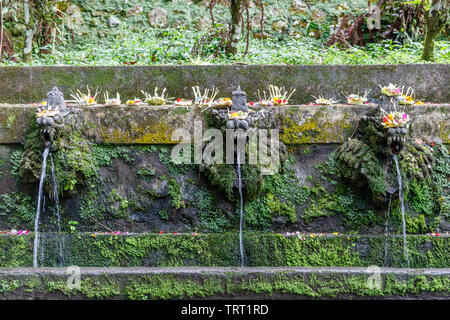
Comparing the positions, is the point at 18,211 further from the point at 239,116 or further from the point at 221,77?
the point at 221,77

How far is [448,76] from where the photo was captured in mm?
5086

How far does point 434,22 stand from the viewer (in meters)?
6.22

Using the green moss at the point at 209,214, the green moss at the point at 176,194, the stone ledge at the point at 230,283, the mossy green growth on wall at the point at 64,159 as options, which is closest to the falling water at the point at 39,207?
the mossy green growth on wall at the point at 64,159

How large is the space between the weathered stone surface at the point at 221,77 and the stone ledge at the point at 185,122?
63 cm

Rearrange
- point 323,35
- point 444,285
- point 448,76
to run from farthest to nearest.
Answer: point 323,35
point 448,76
point 444,285

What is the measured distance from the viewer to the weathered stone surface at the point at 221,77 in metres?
5.03

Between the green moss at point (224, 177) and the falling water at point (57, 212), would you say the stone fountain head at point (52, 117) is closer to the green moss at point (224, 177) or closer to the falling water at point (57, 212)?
the falling water at point (57, 212)

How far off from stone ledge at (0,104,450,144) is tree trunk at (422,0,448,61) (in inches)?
84.7

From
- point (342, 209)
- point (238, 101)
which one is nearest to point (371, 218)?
point (342, 209)

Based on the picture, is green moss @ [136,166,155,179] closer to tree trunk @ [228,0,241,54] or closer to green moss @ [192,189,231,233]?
green moss @ [192,189,231,233]

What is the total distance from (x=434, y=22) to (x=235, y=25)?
270 centimetres

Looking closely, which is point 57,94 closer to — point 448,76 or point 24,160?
point 24,160

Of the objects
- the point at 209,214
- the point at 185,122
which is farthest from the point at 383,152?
the point at 185,122

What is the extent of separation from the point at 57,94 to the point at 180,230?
1672 mm
